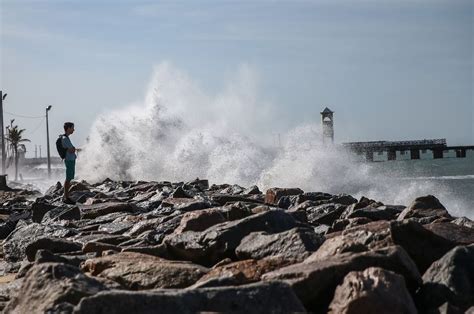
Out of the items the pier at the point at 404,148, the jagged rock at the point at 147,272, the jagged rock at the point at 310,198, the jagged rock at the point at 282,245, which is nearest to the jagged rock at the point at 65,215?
the jagged rock at the point at 310,198

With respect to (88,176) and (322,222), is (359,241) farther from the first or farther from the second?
(88,176)

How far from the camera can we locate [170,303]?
3.45 m

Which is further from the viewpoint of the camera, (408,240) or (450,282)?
(408,240)

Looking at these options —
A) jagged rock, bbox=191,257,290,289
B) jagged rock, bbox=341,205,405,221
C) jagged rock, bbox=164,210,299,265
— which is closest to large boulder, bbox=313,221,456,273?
jagged rock, bbox=191,257,290,289

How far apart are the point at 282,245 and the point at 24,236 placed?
3.30 m

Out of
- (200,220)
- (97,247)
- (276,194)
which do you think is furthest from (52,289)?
(276,194)

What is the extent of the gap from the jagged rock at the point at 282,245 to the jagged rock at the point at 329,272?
1.07 feet

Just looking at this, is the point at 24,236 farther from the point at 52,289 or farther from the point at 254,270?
the point at 52,289

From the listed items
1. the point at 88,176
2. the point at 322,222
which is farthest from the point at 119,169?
the point at 322,222

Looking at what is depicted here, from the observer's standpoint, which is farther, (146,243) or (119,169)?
(119,169)

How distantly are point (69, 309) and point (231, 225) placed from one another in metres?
1.94

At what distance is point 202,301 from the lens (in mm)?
3531

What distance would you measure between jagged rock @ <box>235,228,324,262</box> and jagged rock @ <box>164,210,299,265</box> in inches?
6.6

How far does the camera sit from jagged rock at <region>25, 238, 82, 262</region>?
6293mm
